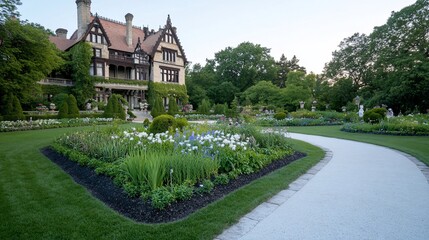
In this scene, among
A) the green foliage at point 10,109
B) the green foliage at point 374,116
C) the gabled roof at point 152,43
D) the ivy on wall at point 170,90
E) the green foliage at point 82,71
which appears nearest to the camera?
the green foliage at point 374,116

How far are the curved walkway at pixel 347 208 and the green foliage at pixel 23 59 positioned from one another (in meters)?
19.9

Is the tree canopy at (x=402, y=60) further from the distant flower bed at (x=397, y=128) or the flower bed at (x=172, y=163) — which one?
the flower bed at (x=172, y=163)

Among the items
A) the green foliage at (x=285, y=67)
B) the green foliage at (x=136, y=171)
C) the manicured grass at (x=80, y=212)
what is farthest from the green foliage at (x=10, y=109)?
the green foliage at (x=285, y=67)

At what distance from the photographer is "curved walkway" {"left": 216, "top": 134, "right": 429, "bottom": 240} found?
3186 mm

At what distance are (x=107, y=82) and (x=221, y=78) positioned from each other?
26.9 meters

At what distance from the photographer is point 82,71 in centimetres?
2889

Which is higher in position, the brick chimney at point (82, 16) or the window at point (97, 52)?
the brick chimney at point (82, 16)

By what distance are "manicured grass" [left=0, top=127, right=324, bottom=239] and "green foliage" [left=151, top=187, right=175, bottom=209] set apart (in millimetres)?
387

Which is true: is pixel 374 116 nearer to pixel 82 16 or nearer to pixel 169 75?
pixel 169 75

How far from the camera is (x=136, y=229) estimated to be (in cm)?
322

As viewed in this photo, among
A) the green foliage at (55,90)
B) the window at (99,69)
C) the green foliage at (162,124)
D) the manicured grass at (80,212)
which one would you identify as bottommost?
the manicured grass at (80,212)

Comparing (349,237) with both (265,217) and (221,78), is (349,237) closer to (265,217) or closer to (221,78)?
(265,217)

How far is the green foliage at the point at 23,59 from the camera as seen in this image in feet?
57.3

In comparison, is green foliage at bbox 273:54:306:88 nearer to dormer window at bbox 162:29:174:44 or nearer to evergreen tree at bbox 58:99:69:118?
dormer window at bbox 162:29:174:44
